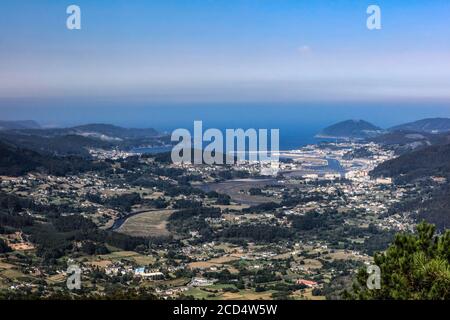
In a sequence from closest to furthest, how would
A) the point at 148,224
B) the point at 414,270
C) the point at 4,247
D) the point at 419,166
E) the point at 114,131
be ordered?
the point at 414,270 → the point at 4,247 → the point at 148,224 → the point at 419,166 → the point at 114,131

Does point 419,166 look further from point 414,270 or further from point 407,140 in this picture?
point 414,270

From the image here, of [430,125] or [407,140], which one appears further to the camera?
[430,125]

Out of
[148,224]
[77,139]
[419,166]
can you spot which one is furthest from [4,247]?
[77,139]

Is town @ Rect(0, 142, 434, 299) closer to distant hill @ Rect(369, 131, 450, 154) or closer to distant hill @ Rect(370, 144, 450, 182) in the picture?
distant hill @ Rect(370, 144, 450, 182)

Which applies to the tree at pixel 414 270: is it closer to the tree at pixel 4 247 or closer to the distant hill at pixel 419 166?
the tree at pixel 4 247

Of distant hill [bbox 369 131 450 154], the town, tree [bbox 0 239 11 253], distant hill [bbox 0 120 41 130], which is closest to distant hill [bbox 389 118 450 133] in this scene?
distant hill [bbox 369 131 450 154]

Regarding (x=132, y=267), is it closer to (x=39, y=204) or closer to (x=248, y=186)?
(x=39, y=204)
